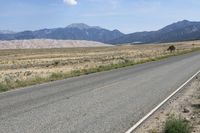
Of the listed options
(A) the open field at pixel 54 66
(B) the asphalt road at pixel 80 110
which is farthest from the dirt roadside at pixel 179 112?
(A) the open field at pixel 54 66

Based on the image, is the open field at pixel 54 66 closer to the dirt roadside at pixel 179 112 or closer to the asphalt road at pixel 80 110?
the asphalt road at pixel 80 110

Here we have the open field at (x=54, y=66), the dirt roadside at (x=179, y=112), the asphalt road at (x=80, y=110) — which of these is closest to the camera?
the asphalt road at (x=80, y=110)

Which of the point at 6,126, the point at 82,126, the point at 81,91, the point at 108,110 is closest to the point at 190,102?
the point at 108,110

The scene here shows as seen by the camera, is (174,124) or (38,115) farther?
(38,115)

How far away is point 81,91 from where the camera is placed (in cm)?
1694

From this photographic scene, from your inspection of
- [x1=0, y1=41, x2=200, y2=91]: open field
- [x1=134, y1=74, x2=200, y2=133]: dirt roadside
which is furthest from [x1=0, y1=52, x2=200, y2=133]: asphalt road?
[x1=0, y1=41, x2=200, y2=91]: open field

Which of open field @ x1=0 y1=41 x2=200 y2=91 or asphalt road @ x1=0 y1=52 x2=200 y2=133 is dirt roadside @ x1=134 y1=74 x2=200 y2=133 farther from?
open field @ x1=0 y1=41 x2=200 y2=91

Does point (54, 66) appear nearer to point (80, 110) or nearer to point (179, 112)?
point (80, 110)

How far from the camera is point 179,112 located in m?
11.9

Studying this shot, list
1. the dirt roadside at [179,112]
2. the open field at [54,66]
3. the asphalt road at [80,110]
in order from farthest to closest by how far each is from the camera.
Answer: the open field at [54,66] → the dirt roadside at [179,112] → the asphalt road at [80,110]

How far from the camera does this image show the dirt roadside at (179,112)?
9471 mm

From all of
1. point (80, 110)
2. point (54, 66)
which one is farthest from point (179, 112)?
point (54, 66)

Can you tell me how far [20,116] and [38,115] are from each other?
0.47 m

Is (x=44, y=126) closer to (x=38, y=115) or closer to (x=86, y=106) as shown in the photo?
(x=38, y=115)
